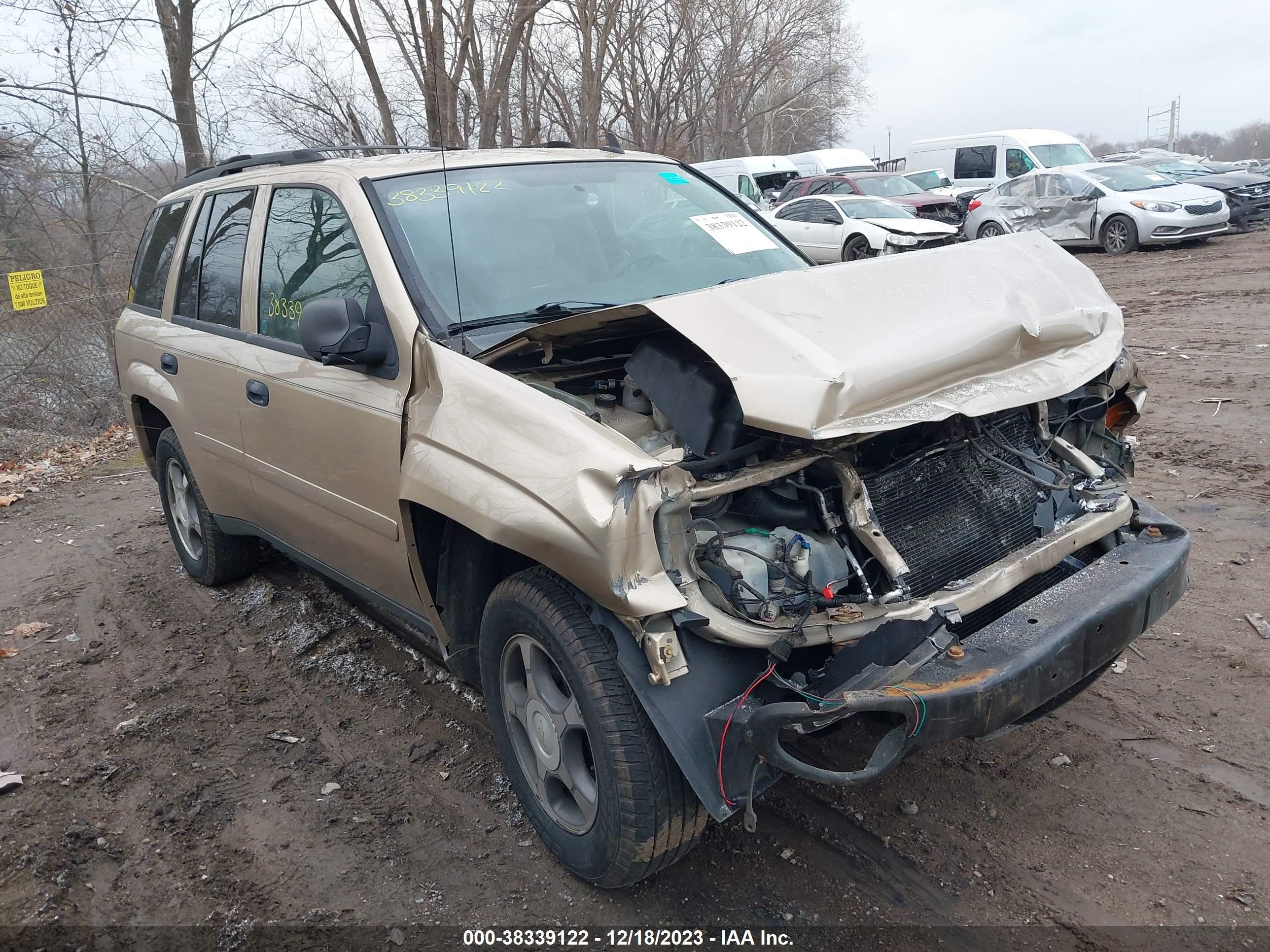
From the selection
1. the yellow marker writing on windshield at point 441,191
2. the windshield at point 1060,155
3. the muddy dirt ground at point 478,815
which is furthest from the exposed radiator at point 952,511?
the windshield at point 1060,155

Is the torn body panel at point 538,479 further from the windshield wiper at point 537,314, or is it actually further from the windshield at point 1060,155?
the windshield at point 1060,155

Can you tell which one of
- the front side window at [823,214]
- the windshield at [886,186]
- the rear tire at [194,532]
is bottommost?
the rear tire at [194,532]

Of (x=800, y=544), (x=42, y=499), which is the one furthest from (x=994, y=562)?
(x=42, y=499)

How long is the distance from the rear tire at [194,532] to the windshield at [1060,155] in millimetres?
20165

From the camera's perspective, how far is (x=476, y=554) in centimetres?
302

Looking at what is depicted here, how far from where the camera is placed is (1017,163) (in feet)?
70.3

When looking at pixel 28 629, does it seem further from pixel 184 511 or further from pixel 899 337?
pixel 899 337

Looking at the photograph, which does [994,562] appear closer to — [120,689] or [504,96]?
[120,689]

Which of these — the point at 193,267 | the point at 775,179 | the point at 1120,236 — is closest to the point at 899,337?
the point at 193,267

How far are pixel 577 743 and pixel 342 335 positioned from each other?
1425 millimetres

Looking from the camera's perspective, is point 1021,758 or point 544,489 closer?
point 544,489

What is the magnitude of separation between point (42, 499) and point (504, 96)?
9976 millimetres

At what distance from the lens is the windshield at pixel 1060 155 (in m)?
21.0

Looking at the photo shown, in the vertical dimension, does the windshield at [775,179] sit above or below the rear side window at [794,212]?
above
